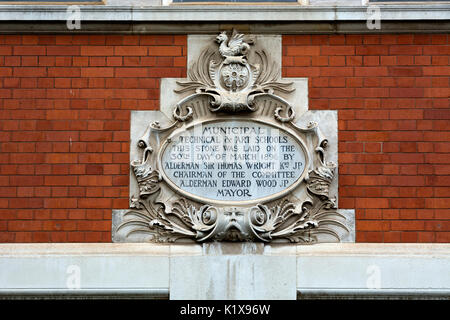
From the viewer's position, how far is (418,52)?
9961 millimetres

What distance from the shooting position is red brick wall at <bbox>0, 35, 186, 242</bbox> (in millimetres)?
9727

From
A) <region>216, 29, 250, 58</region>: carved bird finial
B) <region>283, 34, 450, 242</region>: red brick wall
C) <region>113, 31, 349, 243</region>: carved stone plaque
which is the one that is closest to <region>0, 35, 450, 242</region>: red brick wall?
<region>283, 34, 450, 242</region>: red brick wall

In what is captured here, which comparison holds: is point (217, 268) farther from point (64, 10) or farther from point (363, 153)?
point (64, 10)

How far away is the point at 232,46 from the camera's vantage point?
9922 mm

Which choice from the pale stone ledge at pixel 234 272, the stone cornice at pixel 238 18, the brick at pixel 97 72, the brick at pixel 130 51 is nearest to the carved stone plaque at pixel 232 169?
the pale stone ledge at pixel 234 272

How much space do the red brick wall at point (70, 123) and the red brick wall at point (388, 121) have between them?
53.3 inches

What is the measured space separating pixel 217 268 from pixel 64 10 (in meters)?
2.70

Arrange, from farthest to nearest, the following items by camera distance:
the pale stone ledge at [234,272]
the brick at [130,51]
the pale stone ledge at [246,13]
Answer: the brick at [130,51] < the pale stone ledge at [246,13] < the pale stone ledge at [234,272]

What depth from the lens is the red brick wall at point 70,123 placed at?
973cm

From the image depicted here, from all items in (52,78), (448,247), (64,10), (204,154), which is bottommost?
(448,247)

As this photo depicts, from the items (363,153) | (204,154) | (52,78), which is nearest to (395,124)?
(363,153)

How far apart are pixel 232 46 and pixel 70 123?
1.60 metres

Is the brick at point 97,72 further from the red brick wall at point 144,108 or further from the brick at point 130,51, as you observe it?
the brick at point 130,51

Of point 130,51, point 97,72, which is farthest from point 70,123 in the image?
point 130,51
